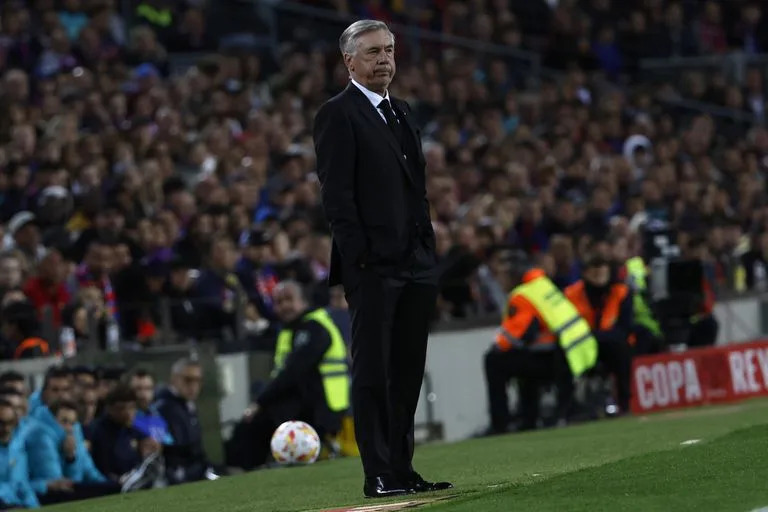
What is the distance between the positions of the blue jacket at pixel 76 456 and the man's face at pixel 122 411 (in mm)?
330

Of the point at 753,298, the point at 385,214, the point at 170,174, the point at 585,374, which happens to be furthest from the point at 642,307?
the point at 385,214

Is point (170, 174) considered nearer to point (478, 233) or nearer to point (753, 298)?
point (478, 233)

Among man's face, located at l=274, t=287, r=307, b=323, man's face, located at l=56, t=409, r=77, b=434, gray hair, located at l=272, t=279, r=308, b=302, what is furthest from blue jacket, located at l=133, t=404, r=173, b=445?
gray hair, located at l=272, t=279, r=308, b=302

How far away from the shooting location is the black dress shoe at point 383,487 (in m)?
8.55

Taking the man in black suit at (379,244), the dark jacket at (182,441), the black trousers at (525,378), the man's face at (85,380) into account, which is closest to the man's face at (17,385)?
the man's face at (85,380)

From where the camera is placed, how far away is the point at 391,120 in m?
8.65

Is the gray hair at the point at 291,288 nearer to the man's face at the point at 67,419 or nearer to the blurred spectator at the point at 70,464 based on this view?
the blurred spectator at the point at 70,464

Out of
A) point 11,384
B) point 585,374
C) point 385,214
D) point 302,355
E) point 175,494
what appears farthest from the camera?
point 585,374

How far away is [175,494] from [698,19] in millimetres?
22260

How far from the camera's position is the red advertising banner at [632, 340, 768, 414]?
720 inches

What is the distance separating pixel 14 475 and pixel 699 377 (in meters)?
8.47

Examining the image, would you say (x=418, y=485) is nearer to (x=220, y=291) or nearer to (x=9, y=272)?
(x=9, y=272)

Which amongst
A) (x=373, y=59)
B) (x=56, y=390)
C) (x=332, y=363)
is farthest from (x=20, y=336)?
(x=373, y=59)

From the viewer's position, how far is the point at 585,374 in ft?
58.7
